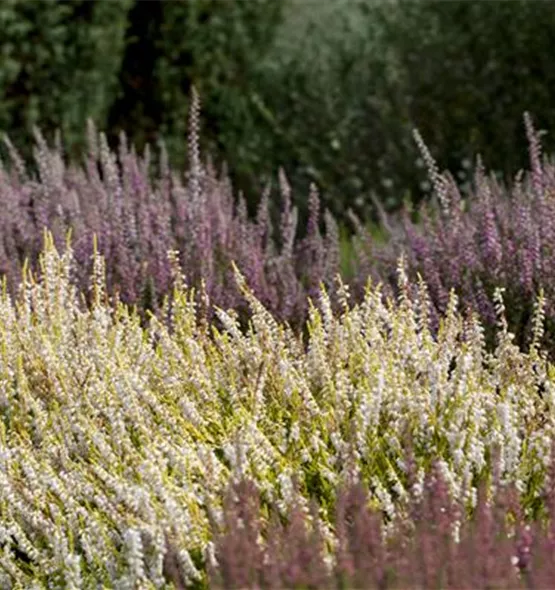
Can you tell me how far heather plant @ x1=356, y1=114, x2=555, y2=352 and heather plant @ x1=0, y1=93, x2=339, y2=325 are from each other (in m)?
0.27

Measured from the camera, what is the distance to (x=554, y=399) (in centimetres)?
338

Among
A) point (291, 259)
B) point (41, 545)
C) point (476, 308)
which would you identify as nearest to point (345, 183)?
point (291, 259)

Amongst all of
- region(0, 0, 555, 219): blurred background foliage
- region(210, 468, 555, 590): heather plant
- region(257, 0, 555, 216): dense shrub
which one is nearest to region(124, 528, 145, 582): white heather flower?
region(210, 468, 555, 590): heather plant

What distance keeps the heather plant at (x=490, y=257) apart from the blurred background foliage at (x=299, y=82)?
2.84 meters

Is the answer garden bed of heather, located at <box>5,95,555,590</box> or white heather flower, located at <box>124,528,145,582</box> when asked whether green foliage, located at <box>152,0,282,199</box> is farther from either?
white heather flower, located at <box>124,528,145,582</box>

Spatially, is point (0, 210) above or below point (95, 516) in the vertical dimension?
above

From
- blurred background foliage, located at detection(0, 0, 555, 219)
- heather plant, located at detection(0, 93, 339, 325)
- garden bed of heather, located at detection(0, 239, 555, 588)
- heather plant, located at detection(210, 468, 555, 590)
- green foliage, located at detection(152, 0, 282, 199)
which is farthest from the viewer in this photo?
green foliage, located at detection(152, 0, 282, 199)

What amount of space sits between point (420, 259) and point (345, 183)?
3.59 meters

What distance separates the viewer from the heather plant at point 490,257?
14.2ft

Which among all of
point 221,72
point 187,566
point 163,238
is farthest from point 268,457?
point 221,72

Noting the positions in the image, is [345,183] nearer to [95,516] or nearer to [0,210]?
[0,210]

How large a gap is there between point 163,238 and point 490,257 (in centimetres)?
117

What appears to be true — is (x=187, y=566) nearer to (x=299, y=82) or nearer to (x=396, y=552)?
(x=396, y=552)

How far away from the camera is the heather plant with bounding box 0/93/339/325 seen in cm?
484
